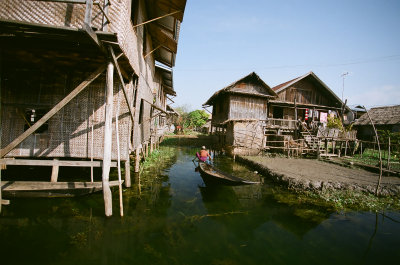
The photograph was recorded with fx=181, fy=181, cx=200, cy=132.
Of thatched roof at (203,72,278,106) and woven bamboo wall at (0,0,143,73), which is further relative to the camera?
thatched roof at (203,72,278,106)

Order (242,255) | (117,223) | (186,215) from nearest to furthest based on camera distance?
(242,255) < (117,223) < (186,215)

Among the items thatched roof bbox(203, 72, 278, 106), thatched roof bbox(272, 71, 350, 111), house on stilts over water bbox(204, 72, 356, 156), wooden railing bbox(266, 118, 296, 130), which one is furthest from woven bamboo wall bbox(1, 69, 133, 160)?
thatched roof bbox(272, 71, 350, 111)

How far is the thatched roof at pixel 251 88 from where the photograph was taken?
597 inches

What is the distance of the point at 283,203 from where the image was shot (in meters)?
6.50

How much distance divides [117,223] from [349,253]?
18.6 feet

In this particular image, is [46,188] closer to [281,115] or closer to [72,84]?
[72,84]

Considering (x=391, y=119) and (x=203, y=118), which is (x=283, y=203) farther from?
(x=203, y=118)

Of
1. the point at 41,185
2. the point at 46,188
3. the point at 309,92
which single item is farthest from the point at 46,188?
the point at 309,92

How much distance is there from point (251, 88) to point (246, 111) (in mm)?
2031

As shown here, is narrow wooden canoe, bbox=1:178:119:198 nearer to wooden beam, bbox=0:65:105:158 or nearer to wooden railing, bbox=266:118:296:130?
wooden beam, bbox=0:65:105:158

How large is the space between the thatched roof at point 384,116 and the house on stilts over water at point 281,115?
18.4ft

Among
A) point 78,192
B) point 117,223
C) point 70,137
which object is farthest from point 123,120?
point 117,223

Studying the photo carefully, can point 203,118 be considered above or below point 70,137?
above

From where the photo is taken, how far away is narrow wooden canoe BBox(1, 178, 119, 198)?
5359 mm
